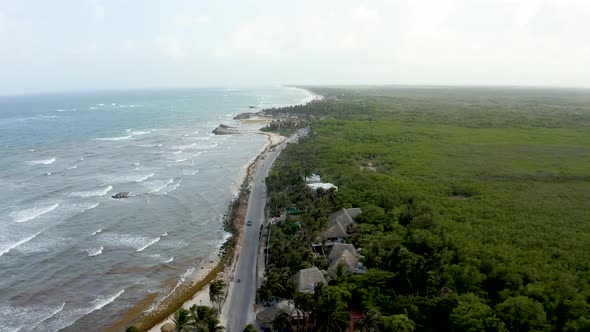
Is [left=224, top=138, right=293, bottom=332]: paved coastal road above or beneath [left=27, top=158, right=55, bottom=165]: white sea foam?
beneath

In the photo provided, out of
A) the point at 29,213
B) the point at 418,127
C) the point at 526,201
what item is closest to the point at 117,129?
the point at 29,213

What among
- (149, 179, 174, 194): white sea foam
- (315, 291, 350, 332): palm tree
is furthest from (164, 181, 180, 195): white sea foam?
(315, 291, 350, 332): palm tree

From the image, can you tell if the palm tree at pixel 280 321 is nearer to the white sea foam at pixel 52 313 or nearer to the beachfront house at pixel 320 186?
the white sea foam at pixel 52 313

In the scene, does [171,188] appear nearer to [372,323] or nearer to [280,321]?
[280,321]

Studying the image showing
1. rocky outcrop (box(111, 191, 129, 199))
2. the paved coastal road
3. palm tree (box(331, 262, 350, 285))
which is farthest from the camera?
rocky outcrop (box(111, 191, 129, 199))

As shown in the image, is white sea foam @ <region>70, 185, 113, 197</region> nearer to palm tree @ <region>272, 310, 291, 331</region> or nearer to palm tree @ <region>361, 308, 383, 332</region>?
palm tree @ <region>272, 310, 291, 331</region>

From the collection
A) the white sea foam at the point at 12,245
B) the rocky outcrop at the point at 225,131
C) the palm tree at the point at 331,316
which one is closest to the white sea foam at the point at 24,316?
the white sea foam at the point at 12,245

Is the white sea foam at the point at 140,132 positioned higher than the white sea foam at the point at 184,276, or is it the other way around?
the white sea foam at the point at 140,132

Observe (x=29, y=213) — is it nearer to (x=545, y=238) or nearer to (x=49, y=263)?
(x=49, y=263)
